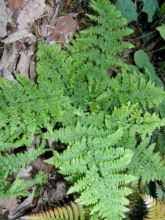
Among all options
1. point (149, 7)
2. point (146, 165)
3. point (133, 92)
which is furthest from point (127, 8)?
point (146, 165)

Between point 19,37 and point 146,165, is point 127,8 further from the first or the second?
point 146,165

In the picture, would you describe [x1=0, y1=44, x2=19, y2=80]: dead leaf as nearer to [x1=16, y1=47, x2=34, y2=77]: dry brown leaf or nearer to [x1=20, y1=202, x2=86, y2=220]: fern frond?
[x1=16, y1=47, x2=34, y2=77]: dry brown leaf

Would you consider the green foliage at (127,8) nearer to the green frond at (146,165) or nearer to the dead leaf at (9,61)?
the dead leaf at (9,61)

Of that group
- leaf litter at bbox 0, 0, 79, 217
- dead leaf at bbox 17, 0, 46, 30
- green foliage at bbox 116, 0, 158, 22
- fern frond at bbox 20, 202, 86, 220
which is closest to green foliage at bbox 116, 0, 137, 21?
green foliage at bbox 116, 0, 158, 22

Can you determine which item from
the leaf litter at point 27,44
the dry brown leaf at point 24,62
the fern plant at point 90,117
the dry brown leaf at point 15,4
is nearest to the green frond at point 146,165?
the fern plant at point 90,117

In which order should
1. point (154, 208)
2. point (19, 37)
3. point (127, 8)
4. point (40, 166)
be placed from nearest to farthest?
point (154, 208) < point (19, 37) < point (40, 166) < point (127, 8)

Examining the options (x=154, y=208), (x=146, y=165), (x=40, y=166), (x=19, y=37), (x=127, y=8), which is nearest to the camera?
(x=154, y=208)
